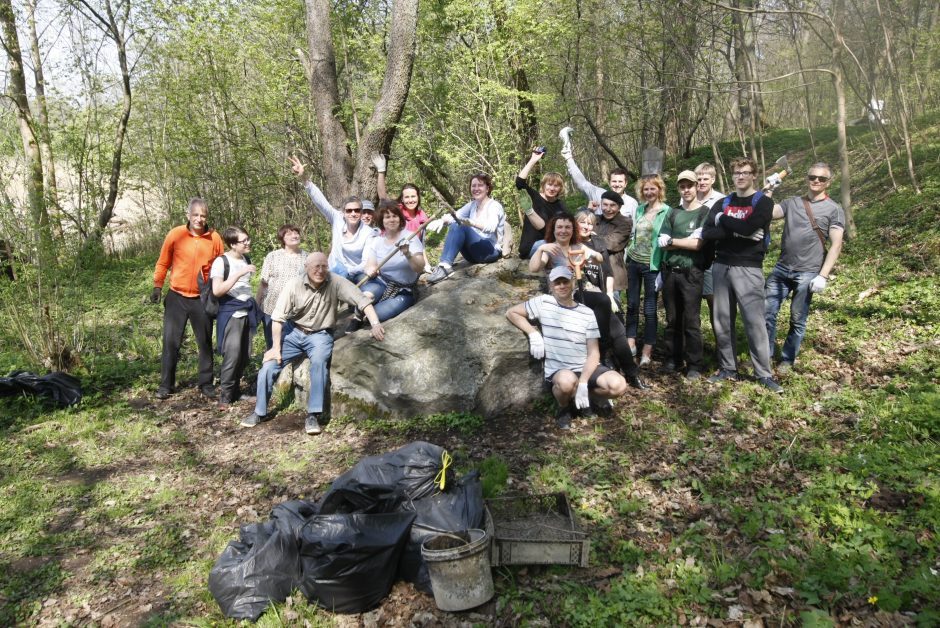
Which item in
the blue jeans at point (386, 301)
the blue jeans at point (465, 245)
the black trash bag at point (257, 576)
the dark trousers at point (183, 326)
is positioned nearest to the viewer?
the black trash bag at point (257, 576)

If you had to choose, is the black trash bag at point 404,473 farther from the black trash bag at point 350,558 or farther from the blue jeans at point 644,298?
the blue jeans at point 644,298

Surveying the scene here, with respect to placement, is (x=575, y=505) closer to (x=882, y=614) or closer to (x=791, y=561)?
(x=791, y=561)

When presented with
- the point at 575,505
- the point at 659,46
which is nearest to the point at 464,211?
the point at 575,505

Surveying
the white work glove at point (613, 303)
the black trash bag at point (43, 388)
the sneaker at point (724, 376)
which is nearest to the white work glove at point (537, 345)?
the white work glove at point (613, 303)

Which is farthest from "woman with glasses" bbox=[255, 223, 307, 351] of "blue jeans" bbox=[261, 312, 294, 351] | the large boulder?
the large boulder

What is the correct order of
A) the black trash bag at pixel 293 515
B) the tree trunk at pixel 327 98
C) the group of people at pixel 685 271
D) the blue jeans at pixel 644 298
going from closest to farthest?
the black trash bag at pixel 293 515 < the group of people at pixel 685 271 < the blue jeans at pixel 644 298 < the tree trunk at pixel 327 98

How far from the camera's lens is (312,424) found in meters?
5.31

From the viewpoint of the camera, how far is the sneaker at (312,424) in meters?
5.29

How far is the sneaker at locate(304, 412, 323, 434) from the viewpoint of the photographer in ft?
17.4

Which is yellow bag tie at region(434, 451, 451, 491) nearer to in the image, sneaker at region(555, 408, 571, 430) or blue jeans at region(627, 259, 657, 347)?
sneaker at region(555, 408, 571, 430)

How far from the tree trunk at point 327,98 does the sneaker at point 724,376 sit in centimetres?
562

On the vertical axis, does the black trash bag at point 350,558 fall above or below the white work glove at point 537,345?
below

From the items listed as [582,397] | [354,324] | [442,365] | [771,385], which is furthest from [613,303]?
[354,324]

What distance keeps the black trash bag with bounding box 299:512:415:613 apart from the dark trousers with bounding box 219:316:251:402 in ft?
11.6
